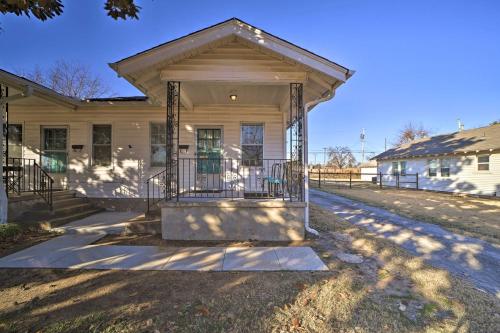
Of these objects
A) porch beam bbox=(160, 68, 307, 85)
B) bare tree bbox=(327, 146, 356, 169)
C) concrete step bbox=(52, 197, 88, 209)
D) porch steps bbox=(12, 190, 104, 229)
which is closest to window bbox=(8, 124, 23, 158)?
porch steps bbox=(12, 190, 104, 229)

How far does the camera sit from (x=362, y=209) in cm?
1018

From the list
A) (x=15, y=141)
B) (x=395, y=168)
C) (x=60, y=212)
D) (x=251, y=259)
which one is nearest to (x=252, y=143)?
(x=251, y=259)

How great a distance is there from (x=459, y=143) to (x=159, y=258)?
2084 centimetres

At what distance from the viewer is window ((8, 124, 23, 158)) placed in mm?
8312

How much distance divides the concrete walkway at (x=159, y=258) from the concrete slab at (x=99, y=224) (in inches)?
19.7

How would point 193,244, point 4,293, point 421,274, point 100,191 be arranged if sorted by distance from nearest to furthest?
point 4,293
point 421,274
point 193,244
point 100,191

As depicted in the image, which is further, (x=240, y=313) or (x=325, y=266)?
(x=325, y=266)

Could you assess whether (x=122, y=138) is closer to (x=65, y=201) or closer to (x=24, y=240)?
(x=65, y=201)

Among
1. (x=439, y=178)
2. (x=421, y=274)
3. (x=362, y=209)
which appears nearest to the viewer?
(x=421, y=274)

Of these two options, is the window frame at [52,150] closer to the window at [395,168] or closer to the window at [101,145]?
the window at [101,145]

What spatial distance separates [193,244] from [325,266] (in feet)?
8.07

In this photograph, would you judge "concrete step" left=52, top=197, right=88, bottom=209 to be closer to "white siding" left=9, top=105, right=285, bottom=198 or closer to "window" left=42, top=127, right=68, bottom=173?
"white siding" left=9, top=105, right=285, bottom=198

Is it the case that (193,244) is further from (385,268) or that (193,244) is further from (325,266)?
(385,268)

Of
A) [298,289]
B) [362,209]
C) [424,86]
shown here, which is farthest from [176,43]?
[424,86]
